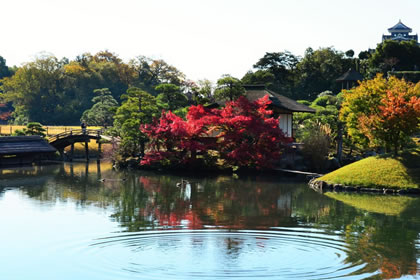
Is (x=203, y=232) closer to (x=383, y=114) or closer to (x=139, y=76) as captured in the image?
(x=383, y=114)

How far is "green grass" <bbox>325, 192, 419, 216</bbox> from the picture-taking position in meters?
23.6

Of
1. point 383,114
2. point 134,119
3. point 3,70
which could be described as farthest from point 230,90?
point 3,70

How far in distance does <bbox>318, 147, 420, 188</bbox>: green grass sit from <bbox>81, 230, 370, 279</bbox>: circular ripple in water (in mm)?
11533

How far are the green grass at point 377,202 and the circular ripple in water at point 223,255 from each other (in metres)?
6.61

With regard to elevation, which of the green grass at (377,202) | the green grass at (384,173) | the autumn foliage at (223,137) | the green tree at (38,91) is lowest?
the green grass at (377,202)

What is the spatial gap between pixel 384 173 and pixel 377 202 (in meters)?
3.98

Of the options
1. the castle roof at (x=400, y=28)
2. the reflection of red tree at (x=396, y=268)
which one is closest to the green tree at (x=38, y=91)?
the reflection of red tree at (x=396, y=268)

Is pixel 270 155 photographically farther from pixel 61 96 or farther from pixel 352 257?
pixel 61 96

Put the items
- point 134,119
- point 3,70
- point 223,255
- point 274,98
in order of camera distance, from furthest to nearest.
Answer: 1. point 3,70
2. point 134,119
3. point 274,98
4. point 223,255

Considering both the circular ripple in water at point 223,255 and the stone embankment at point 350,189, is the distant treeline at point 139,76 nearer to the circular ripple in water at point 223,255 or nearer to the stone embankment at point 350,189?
the stone embankment at point 350,189

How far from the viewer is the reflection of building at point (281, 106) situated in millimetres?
38750

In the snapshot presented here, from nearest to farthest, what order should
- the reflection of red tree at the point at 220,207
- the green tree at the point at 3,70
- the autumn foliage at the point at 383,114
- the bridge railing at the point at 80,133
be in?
the reflection of red tree at the point at 220,207
the autumn foliage at the point at 383,114
the bridge railing at the point at 80,133
the green tree at the point at 3,70

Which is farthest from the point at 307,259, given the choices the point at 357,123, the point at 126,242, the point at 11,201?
the point at 357,123

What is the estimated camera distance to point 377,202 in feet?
83.6
